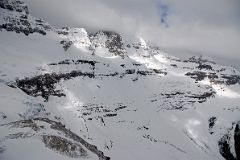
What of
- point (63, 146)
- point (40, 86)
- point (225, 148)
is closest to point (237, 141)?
point (225, 148)

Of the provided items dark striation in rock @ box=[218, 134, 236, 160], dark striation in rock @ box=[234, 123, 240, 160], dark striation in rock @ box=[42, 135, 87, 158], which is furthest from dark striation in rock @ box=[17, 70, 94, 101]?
dark striation in rock @ box=[42, 135, 87, 158]

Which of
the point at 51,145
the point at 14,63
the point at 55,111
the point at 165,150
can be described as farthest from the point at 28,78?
the point at 51,145

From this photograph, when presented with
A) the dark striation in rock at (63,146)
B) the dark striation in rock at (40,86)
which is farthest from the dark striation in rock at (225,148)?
the dark striation in rock at (63,146)

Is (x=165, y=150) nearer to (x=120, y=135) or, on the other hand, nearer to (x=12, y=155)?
(x=120, y=135)

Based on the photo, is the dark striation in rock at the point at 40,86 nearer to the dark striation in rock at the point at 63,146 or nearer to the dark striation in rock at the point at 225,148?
the dark striation in rock at the point at 225,148

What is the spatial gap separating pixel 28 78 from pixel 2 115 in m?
108

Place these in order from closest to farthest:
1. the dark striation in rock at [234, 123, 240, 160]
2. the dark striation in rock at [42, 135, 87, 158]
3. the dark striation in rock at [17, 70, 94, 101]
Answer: the dark striation in rock at [42, 135, 87, 158], the dark striation in rock at [234, 123, 240, 160], the dark striation in rock at [17, 70, 94, 101]

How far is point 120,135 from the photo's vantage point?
177 m

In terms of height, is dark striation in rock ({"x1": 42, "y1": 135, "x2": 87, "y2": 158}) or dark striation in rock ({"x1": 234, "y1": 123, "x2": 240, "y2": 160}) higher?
dark striation in rock ({"x1": 42, "y1": 135, "x2": 87, "y2": 158})

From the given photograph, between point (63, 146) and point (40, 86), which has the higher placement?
point (63, 146)

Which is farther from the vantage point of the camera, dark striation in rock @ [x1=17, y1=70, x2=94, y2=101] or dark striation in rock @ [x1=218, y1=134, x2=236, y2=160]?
dark striation in rock @ [x1=17, y1=70, x2=94, y2=101]

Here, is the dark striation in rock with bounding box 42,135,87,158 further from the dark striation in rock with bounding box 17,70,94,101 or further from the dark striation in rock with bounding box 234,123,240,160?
the dark striation in rock with bounding box 234,123,240,160

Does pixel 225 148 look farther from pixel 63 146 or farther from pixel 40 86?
pixel 63 146

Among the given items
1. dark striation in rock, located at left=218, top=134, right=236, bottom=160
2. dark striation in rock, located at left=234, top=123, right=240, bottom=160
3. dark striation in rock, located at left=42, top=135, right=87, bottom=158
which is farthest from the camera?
dark striation in rock, located at left=218, top=134, right=236, bottom=160
